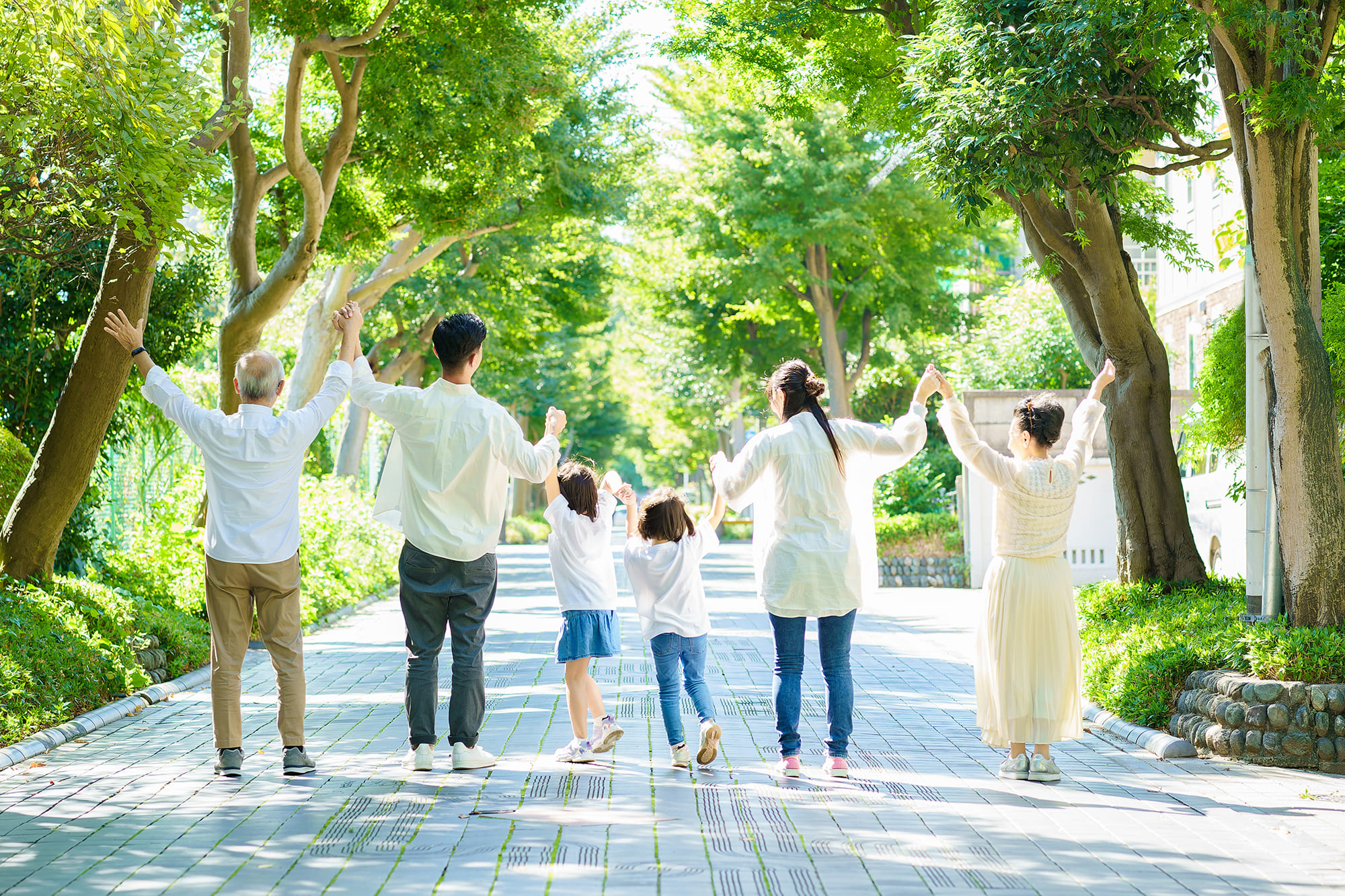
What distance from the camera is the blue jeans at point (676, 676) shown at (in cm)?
690

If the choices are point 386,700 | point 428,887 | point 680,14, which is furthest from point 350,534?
point 428,887

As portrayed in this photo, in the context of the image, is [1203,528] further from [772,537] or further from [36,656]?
[36,656]

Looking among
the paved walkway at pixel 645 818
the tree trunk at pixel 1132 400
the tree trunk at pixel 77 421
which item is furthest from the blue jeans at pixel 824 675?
the tree trunk at pixel 77 421

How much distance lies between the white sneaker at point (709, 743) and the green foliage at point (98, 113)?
3.86m

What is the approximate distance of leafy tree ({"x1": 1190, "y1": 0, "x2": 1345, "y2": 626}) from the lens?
25.8ft

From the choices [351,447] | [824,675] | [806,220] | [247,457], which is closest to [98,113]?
[247,457]

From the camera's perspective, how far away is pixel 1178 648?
8500 millimetres

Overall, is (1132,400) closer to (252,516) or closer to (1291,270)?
(1291,270)

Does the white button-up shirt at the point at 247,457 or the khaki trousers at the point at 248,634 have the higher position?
the white button-up shirt at the point at 247,457

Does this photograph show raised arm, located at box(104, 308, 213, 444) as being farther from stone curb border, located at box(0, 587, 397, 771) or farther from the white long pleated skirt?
the white long pleated skirt

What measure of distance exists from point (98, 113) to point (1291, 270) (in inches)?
266

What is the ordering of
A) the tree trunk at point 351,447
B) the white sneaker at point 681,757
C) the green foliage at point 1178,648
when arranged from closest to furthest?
the white sneaker at point 681,757 < the green foliage at point 1178,648 < the tree trunk at point 351,447

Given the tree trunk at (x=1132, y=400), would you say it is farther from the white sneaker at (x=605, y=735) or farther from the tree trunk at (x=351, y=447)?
the tree trunk at (x=351, y=447)

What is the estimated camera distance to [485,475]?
670 centimetres
